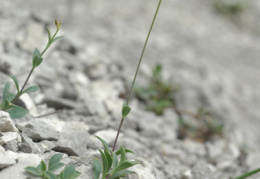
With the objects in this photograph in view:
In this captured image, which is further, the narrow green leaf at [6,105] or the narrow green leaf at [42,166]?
the narrow green leaf at [6,105]

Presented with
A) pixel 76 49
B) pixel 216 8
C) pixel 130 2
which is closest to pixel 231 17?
pixel 216 8

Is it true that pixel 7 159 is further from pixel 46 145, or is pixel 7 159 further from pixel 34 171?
pixel 46 145

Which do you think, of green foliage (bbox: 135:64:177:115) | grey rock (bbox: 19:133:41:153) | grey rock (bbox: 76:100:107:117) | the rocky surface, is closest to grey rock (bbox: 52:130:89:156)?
the rocky surface

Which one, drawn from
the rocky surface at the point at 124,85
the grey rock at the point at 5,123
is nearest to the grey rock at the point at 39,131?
the rocky surface at the point at 124,85

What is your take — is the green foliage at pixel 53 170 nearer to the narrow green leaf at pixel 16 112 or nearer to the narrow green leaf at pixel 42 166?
the narrow green leaf at pixel 42 166

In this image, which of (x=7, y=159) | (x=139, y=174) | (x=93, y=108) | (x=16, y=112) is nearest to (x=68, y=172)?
(x=7, y=159)

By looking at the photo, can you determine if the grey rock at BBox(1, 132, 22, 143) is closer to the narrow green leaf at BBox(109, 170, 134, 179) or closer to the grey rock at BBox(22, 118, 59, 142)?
the grey rock at BBox(22, 118, 59, 142)

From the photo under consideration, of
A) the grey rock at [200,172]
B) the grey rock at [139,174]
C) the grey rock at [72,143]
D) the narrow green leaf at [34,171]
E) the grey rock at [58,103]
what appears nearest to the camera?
the narrow green leaf at [34,171]
